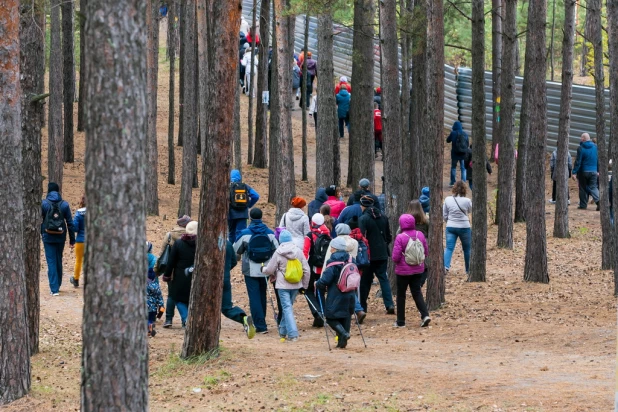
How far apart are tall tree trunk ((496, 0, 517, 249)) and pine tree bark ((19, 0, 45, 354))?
1136cm

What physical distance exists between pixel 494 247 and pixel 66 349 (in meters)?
12.1

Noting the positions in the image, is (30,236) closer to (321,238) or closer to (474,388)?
(321,238)

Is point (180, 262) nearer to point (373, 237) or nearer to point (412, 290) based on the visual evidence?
point (373, 237)

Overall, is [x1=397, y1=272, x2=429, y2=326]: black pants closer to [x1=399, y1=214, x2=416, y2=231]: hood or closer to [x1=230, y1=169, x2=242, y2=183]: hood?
[x1=399, y1=214, x2=416, y2=231]: hood

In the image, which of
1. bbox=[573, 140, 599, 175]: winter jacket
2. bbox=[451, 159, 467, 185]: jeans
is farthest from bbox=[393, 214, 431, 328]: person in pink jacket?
bbox=[451, 159, 467, 185]: jeans

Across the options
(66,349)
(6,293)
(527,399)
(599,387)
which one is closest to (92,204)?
(6,293)

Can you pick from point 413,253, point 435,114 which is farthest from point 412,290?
point 435,114

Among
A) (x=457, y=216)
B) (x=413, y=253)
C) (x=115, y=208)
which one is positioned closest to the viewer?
(x=115, y=208)

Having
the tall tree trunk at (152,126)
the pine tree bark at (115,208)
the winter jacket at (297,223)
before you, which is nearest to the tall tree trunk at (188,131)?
the tall tree trunk at (152,126)

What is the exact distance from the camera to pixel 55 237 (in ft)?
53.8

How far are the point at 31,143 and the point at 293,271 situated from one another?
4.04 m

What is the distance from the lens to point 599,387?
32.1 feet

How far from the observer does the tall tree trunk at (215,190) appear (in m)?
11.4

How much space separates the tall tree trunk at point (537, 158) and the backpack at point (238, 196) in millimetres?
5381
